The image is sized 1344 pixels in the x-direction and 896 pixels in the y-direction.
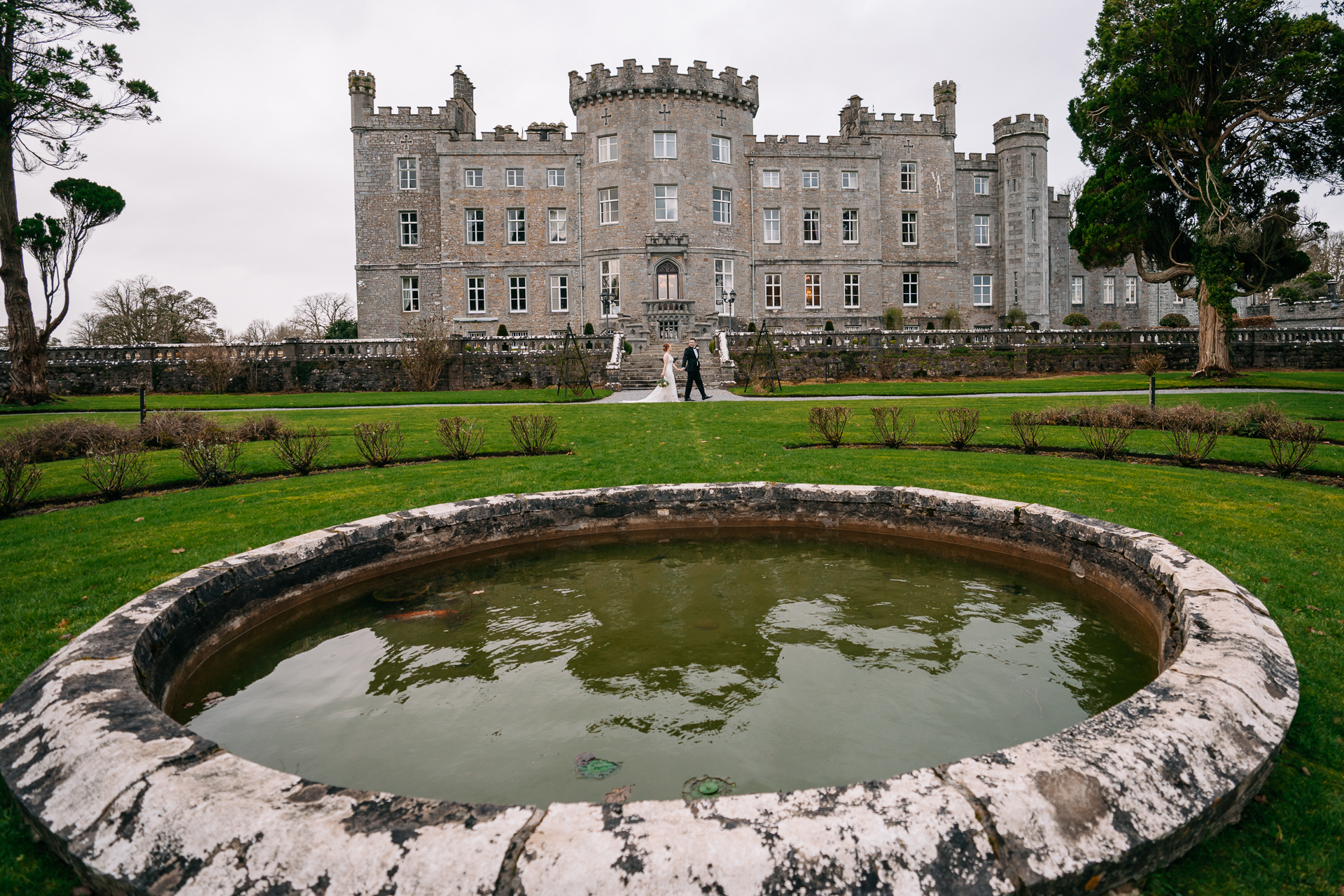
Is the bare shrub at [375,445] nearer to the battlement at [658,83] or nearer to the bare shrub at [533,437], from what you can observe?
the bare shrub at [533,437]

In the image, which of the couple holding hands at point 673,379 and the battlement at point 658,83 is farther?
the battlement at point 658,83

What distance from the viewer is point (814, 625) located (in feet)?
14.3

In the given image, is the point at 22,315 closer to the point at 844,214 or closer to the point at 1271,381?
the point at 844,214

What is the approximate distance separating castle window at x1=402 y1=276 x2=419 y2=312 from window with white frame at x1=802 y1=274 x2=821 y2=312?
873 inches

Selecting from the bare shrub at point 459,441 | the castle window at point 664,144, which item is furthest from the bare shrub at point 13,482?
the castle window at point 664,144

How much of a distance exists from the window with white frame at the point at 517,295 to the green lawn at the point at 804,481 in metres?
27.7

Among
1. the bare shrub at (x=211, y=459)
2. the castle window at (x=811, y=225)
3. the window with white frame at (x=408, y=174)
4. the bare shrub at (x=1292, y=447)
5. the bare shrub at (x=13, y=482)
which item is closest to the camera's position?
the bare shrub at (x=13, y=482)

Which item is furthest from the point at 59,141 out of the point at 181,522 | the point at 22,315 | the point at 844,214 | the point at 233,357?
the point at 844,214

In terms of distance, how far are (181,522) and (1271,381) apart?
101ft

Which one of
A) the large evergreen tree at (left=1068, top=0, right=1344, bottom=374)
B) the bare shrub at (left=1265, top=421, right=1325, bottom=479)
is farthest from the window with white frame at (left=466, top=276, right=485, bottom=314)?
the bare shrub at (left=1265, top=421, right=1325, bottom=479)

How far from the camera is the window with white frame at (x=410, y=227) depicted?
40.7 meters

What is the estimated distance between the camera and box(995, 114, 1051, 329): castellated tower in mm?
42562

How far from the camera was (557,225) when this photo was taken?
4031cm

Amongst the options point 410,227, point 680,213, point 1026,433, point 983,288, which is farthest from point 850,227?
point 1026,433
